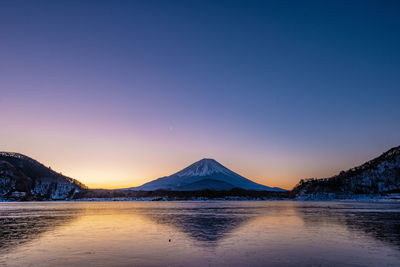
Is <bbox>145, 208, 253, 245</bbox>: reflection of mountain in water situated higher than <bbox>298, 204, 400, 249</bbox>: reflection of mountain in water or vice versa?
<bbox>298, 204, 400, 249</bbox>: reflection of mountain in water

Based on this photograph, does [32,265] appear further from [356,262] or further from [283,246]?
[356,262]

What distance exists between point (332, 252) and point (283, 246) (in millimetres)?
3510

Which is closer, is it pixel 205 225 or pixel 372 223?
pixel 205 225

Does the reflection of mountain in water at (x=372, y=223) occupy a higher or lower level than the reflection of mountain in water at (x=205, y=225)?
higher

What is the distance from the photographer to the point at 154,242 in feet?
78.2

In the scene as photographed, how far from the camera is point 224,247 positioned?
832 inches

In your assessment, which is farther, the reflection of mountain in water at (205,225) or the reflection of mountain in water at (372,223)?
the reflection of mountain in water at (205,225)

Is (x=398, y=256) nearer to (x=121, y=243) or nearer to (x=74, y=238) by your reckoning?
(x=121, y=243)

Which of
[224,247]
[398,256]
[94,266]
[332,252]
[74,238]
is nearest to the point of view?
[94,266]

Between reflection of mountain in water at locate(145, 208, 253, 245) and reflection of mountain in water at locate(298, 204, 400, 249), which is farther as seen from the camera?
reflection of mountain in water at locate(145, 208, 253, 245)

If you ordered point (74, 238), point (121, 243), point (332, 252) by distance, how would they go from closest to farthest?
point (332, 252), point (121, 243), point (74, 238)

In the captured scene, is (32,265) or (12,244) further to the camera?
(12,244)

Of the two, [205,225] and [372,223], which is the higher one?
[372,223]

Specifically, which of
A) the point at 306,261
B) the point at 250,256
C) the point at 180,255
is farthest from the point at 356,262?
the point at 180,255
